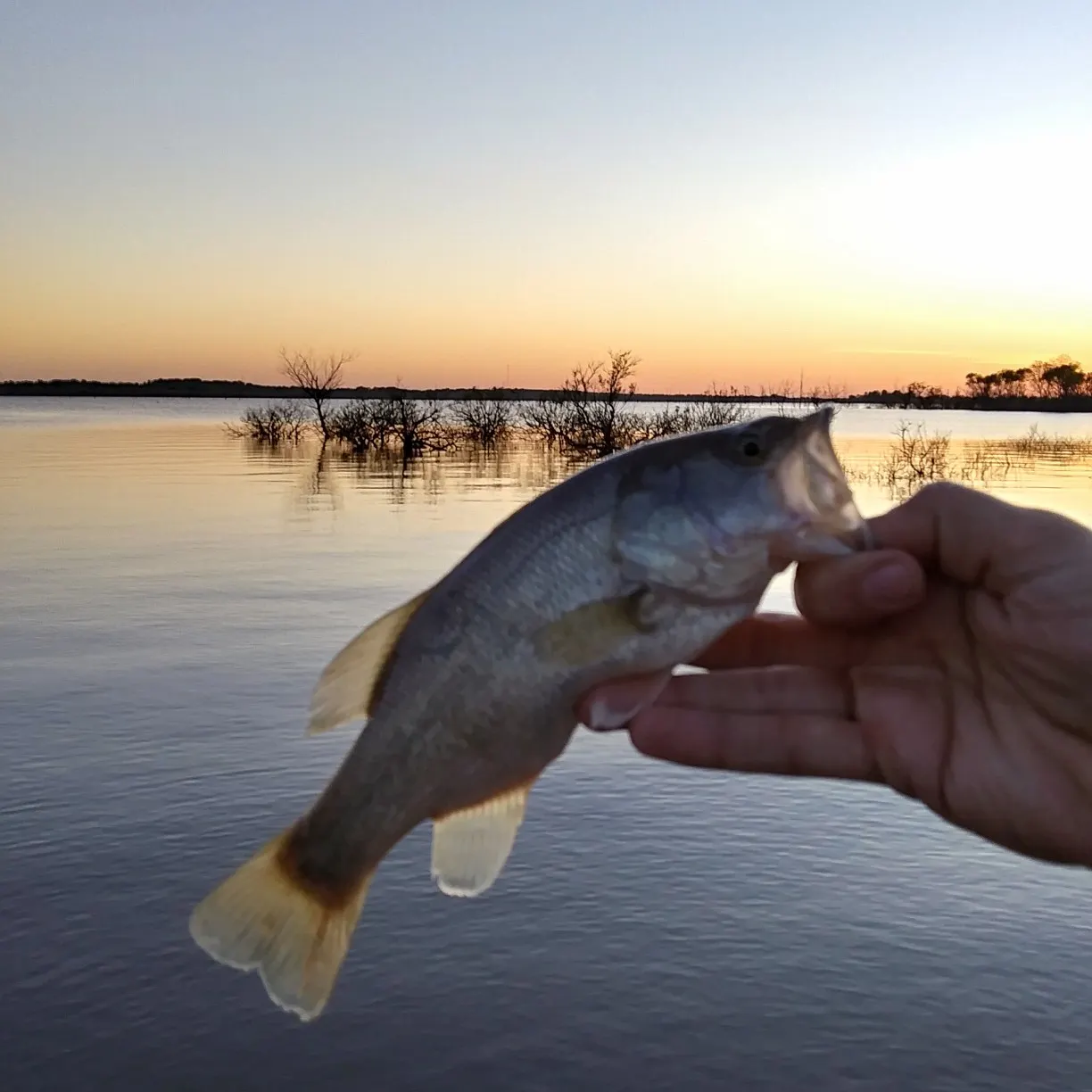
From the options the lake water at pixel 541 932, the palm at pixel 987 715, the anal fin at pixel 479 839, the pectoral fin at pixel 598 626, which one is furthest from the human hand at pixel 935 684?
the lake water at pixel 541 932

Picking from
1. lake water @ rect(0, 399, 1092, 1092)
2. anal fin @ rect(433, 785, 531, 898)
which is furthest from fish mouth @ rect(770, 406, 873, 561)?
Answer: lake water @ rect(0, 399, 1092, 1092)

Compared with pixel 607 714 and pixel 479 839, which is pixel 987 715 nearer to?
pixel 607 714

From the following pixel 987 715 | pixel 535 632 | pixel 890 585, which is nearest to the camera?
pixel 535 632

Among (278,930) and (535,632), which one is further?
(278,930)

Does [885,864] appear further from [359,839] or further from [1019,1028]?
[359,839]

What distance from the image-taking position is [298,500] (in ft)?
90.6

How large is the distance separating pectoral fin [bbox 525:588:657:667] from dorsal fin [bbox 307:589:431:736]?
44 cm

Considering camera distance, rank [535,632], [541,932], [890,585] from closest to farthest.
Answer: [535,632], [890,585], [541,932]

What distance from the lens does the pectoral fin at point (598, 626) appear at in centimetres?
317

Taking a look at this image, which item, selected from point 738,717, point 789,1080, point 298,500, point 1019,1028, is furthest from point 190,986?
A: point 298,500

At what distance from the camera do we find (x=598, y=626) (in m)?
3.18

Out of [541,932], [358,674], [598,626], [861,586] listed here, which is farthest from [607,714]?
[541,932]

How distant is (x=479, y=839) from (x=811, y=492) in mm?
1374

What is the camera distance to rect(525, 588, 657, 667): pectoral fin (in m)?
3.17
